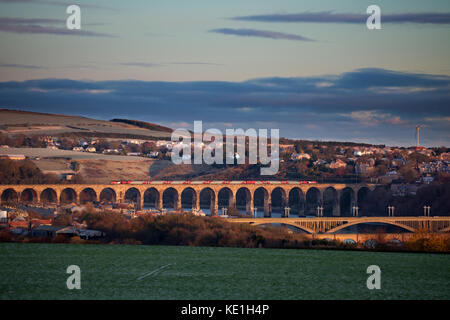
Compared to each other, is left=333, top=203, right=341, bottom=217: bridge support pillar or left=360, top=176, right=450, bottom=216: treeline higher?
left=360, top=176, right=450, bottom=216: treeline

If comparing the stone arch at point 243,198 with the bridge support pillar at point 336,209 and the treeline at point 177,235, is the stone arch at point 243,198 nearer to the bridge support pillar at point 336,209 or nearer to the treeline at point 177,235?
the bridge support pillar at point 336,209

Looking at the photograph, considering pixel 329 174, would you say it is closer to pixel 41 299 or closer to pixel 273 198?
pixel 273 198

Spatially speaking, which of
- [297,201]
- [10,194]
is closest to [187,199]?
[297,201]

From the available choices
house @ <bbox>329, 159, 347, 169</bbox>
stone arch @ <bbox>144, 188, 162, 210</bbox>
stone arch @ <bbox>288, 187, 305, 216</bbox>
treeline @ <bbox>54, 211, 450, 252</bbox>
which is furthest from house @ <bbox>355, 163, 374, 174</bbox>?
treeline @ <bbox>54, 211, 450, 252</bbox>

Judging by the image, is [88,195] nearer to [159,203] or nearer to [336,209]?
[159,203]

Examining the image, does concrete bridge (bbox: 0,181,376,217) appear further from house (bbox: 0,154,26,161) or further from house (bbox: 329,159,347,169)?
house (bbox: 329,159,347,169)

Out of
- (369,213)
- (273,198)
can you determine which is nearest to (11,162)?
(273,198)
